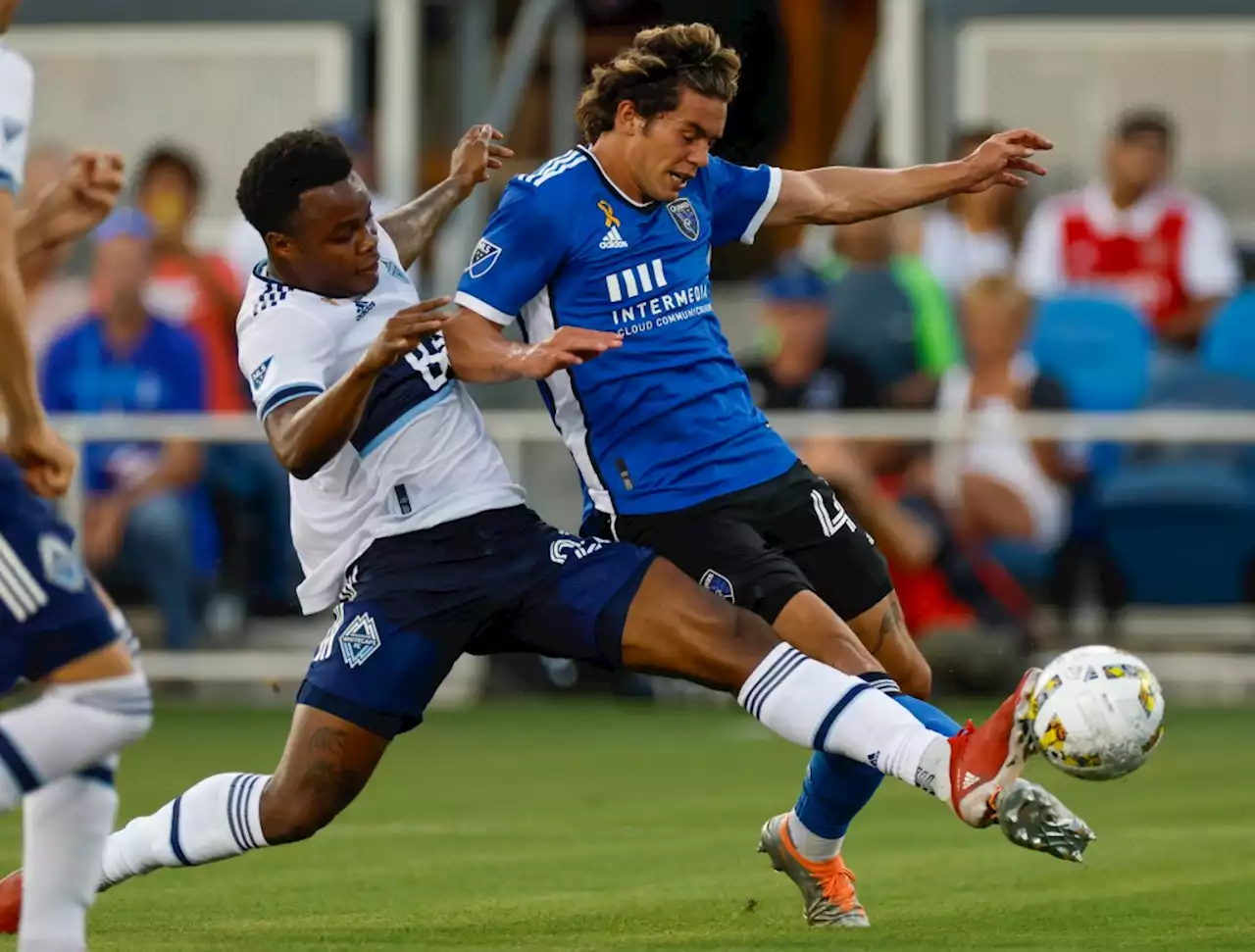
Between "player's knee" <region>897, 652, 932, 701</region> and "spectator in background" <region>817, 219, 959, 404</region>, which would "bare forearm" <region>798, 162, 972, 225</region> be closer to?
"player's knee" <region>897, 652, 932, 701</region>

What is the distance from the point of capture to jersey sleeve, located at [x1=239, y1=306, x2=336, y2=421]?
6848 mm

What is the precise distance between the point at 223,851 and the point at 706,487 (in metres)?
1.62

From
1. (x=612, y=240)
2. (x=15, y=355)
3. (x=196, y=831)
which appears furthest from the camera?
(x=612, y=240)

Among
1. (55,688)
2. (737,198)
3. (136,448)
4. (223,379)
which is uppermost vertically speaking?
(737,198)

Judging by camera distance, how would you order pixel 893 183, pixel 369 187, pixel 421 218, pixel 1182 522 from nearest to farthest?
pixel 893 183
pixel 421 218
pixel 1182 522
pixel 369 187

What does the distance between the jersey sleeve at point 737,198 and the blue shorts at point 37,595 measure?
2702 mm

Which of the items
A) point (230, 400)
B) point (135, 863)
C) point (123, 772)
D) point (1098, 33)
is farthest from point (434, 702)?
point (135, 863)

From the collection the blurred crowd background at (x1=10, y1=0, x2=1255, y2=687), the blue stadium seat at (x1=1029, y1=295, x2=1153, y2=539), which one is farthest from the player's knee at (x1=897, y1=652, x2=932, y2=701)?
the blue stadium seat at (x1=1029, y1=295, x2=1153, y2=539)

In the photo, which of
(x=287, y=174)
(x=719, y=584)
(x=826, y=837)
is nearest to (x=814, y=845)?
(x=826, y=837)

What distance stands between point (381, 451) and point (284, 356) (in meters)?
0.48

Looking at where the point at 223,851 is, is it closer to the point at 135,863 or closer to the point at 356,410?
the point at 135,863

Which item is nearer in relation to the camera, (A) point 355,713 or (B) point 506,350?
(B) point 506,350

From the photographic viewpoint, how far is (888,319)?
15047mm

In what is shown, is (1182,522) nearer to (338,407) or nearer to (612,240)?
(612,240)
